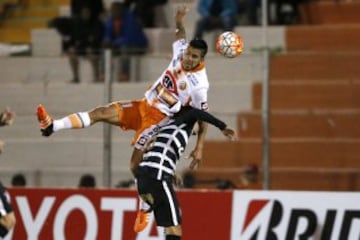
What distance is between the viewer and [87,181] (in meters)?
22.1

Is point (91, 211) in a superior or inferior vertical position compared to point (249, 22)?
inferior

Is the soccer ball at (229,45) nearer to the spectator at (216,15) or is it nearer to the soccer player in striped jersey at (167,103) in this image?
the soccer player in striped jersey at (167,103)

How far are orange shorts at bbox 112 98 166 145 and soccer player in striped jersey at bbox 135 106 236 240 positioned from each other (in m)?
0.19

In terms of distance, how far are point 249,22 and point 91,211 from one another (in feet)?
15.4

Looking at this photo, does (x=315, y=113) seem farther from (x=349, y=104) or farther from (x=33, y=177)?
(x=33, y=177)

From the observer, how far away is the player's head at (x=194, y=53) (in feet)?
58.2

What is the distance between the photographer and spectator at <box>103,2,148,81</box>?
79.2ft

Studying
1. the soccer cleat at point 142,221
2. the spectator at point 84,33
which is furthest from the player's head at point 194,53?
the spectator at point 84,33

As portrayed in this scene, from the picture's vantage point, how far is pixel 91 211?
20766 mm

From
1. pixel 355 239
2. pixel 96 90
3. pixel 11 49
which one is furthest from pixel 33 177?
pixel 355 239

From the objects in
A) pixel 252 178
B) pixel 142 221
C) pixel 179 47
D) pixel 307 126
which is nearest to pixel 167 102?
pixel 179 47

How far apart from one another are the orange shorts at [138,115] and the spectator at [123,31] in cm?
554

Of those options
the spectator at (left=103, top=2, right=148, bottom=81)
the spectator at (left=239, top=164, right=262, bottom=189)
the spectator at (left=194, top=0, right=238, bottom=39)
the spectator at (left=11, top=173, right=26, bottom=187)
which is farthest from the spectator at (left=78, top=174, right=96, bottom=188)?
the spectator at (left=194, top=0, right=238, bottom=39)

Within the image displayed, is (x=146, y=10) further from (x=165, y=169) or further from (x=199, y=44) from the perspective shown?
(x=199, y=44)
